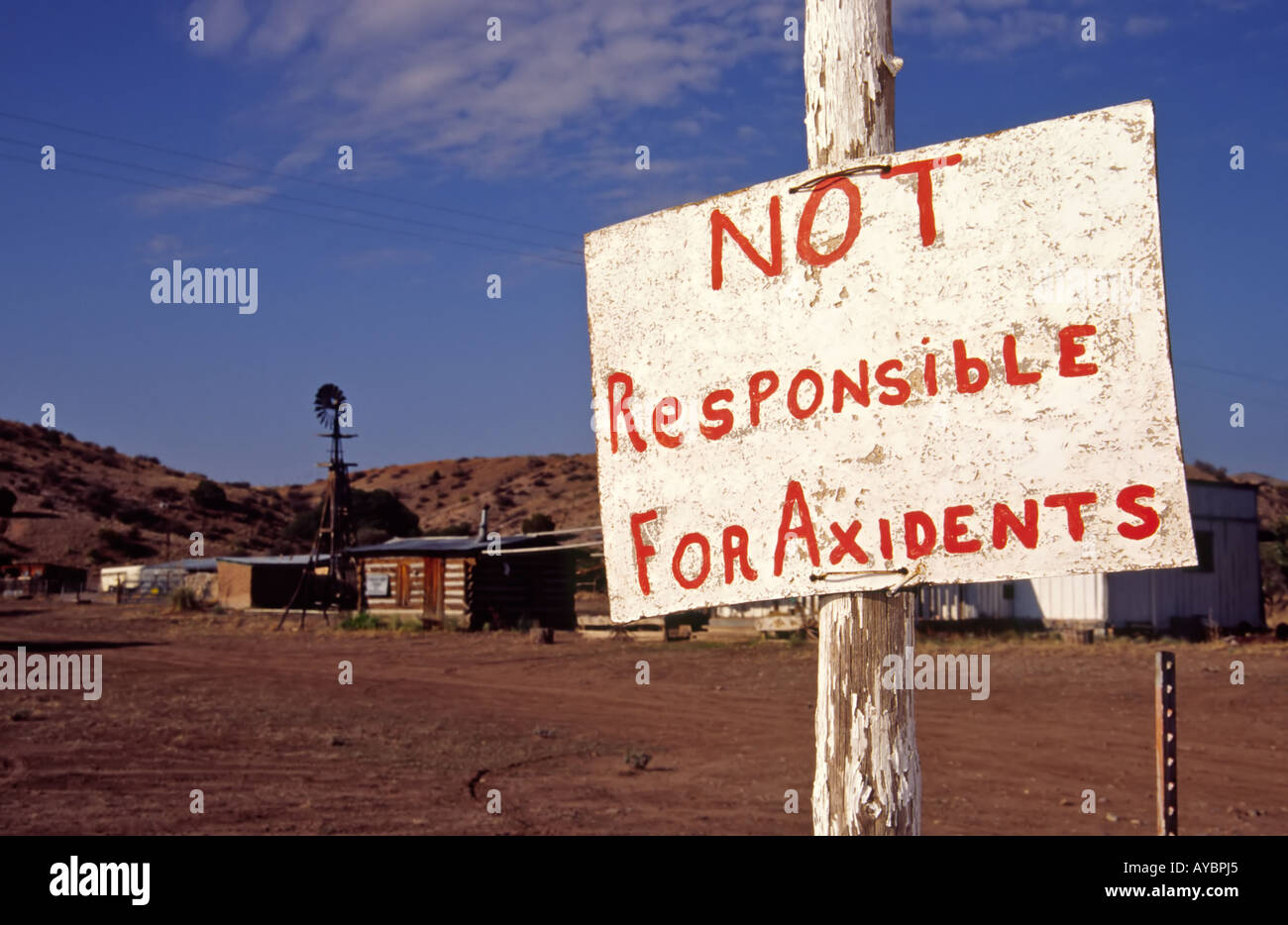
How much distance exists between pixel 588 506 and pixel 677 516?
71.4 m

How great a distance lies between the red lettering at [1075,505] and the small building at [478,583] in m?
30.7

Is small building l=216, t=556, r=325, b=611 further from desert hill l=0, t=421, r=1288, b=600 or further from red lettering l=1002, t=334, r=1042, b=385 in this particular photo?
red lettering l=1002, t=334, r=1042, b=385

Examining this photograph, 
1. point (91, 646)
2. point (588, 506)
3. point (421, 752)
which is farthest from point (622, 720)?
point (588, 506)

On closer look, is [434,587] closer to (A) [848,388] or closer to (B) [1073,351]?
(A) [848,388]

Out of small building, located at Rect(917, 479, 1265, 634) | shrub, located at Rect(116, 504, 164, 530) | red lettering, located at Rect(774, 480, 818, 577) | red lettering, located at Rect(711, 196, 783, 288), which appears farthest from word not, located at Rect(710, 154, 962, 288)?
shrub, located at Rect(116, 504, 164, 530)

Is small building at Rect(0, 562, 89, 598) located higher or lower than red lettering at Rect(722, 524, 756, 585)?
higher

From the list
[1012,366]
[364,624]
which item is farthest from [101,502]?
[1012,366]

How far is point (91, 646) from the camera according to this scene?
25.8 meters

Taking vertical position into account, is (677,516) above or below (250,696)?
above

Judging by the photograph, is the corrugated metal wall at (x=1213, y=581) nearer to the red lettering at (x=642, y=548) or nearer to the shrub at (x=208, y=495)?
the red lettering at (x=642, y=548)

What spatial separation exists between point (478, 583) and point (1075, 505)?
3266 cm

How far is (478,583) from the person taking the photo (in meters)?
33.8

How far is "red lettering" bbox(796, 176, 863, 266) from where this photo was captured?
2.17 meters

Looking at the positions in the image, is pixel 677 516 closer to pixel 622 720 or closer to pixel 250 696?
pixel 622 720
